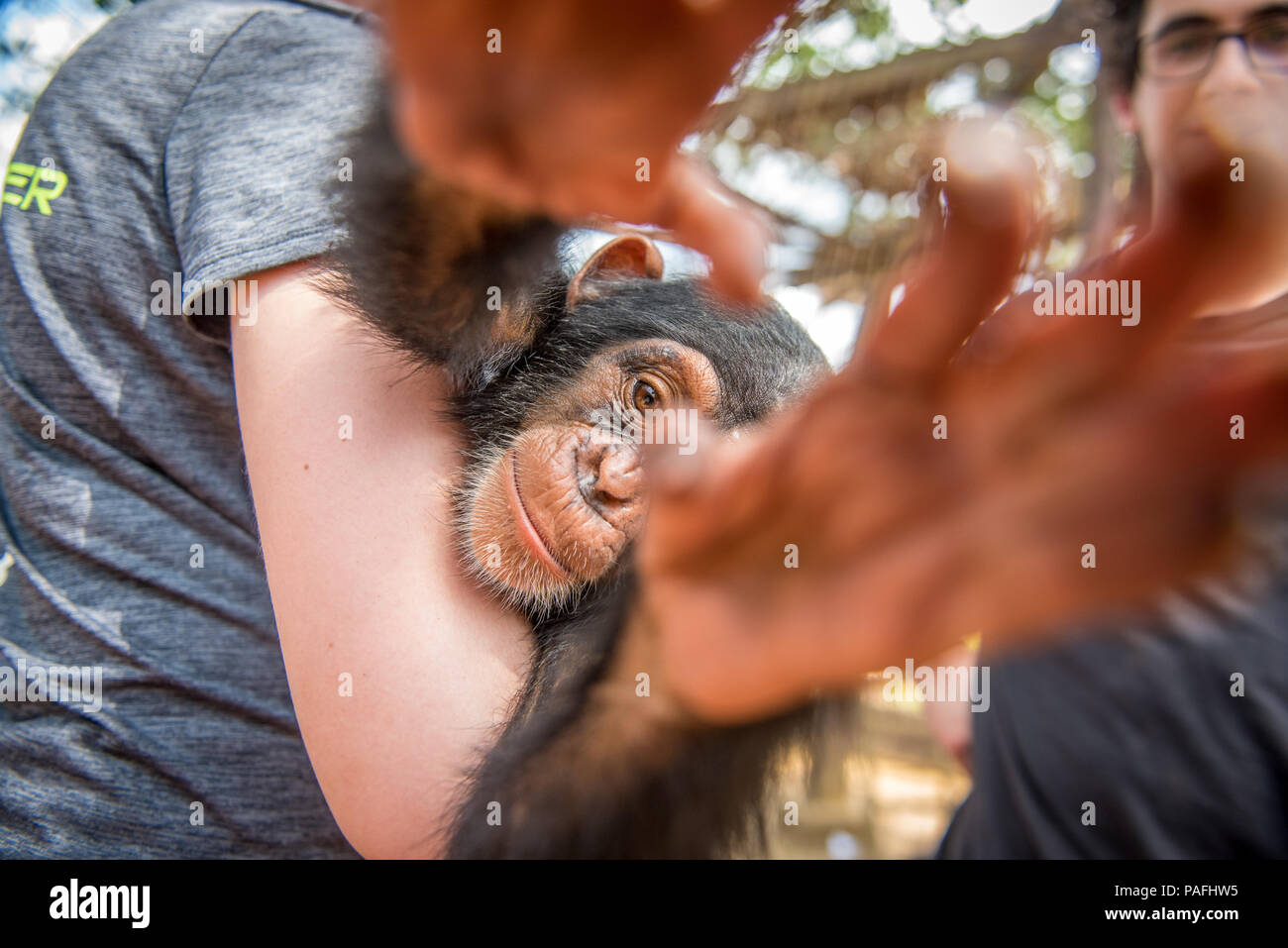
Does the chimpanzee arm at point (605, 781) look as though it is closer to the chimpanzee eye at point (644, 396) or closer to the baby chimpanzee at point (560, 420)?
the baby chimpanzee at point (560, 420)

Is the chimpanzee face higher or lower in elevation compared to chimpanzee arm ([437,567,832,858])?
higher

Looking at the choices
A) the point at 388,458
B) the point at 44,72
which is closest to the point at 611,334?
the point at 388,458

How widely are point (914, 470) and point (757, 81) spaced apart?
2475mm

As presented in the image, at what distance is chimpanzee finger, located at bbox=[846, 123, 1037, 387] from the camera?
416 mm

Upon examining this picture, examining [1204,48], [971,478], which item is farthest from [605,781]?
[1204,48]

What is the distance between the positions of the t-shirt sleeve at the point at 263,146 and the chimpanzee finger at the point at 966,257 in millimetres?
685

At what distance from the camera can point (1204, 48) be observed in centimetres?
90

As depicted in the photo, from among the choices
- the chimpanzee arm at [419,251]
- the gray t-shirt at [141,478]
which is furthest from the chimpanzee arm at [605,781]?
the chimpanzee arm at [419,251]

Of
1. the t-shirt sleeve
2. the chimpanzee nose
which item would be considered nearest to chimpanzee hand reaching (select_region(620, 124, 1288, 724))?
the chimpanzee nose

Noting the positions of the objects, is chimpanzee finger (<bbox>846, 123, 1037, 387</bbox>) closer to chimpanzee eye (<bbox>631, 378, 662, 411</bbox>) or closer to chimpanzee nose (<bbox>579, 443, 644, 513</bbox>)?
chimpanzee nose (<bbox>579, 443, 644, 513</bbox>)

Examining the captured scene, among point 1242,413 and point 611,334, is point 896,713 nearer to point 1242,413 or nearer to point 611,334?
point 611,334

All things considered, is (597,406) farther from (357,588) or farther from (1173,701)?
(1173,701)

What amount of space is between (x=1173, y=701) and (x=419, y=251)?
956mm

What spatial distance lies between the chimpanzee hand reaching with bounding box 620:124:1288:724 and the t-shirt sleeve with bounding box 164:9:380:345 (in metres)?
0.60
